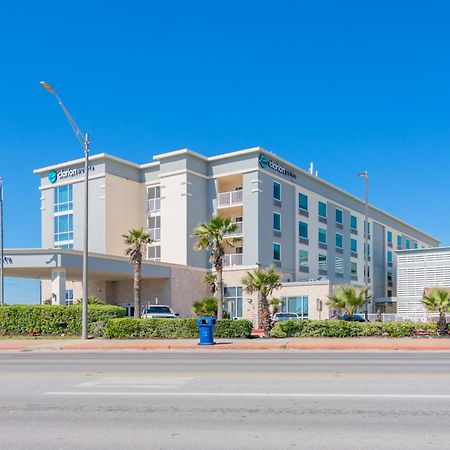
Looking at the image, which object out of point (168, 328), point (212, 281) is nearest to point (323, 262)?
point (212, 281)

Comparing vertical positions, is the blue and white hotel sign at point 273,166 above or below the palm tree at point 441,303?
above

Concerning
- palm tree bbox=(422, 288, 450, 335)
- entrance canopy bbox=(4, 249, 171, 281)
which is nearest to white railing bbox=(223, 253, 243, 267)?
entrance canopy bbox=(4, 249, 171, 281)

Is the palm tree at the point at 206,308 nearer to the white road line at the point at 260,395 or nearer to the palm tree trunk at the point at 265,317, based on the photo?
the palm tree trunk at the point at 265,317

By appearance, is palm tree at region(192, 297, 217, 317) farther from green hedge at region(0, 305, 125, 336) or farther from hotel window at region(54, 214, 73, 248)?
hotel window at region(54, 214, 73, 248)

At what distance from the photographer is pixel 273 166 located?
158 feet

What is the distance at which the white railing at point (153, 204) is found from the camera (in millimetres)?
50938

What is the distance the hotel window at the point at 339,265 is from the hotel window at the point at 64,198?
85.5 feet

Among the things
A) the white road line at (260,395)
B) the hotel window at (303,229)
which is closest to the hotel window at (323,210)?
the hotel window at (303,229)

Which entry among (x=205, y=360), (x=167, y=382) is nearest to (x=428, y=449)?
(x=167, y=382)

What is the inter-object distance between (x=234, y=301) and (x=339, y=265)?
15.8 meters

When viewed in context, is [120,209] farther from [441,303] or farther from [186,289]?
[441,303]

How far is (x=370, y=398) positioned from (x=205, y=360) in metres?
8.34

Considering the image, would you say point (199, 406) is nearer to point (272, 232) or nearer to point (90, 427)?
point (90, 427)

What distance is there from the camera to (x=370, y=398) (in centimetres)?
944
